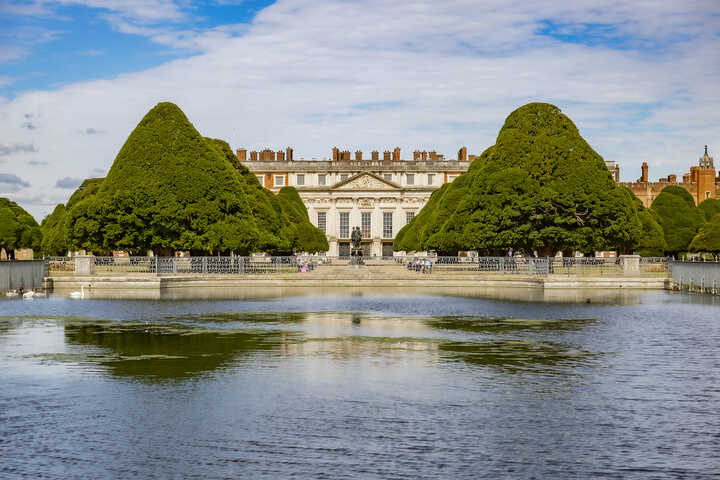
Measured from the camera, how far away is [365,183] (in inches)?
4953

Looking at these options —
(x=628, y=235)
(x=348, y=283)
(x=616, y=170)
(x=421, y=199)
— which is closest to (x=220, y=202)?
(x=348, y=283)

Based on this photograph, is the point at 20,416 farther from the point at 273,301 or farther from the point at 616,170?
the point at 616,170

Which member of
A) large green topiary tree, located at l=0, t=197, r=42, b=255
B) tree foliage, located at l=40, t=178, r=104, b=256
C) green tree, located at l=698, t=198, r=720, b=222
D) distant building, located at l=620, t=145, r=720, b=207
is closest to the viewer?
tree foliage, located at l=40, t=178, r=104, b=256

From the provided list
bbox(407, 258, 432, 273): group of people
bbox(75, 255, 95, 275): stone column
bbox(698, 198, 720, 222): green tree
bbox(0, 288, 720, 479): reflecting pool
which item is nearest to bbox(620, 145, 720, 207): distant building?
bbox(698, 198, 720, 222): green tree

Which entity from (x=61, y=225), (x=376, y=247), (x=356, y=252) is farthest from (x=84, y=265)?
(x=376, y=247)

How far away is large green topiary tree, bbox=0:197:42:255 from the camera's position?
8375cm

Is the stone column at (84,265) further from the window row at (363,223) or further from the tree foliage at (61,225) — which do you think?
the window row at (363,223)

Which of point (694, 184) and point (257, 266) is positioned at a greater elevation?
point (694, 184)

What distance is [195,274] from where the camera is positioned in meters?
48.0

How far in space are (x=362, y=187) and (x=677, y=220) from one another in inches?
2023

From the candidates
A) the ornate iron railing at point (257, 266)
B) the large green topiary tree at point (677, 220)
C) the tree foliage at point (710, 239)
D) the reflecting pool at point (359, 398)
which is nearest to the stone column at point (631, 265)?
the ornate iron railing at point (257, 266)

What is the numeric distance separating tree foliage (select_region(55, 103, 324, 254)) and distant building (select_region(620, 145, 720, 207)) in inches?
3224

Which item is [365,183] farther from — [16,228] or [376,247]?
[16,228]

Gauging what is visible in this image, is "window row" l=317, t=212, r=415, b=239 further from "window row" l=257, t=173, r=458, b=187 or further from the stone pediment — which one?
"window row" l=257, t=173, r=458, b=187
